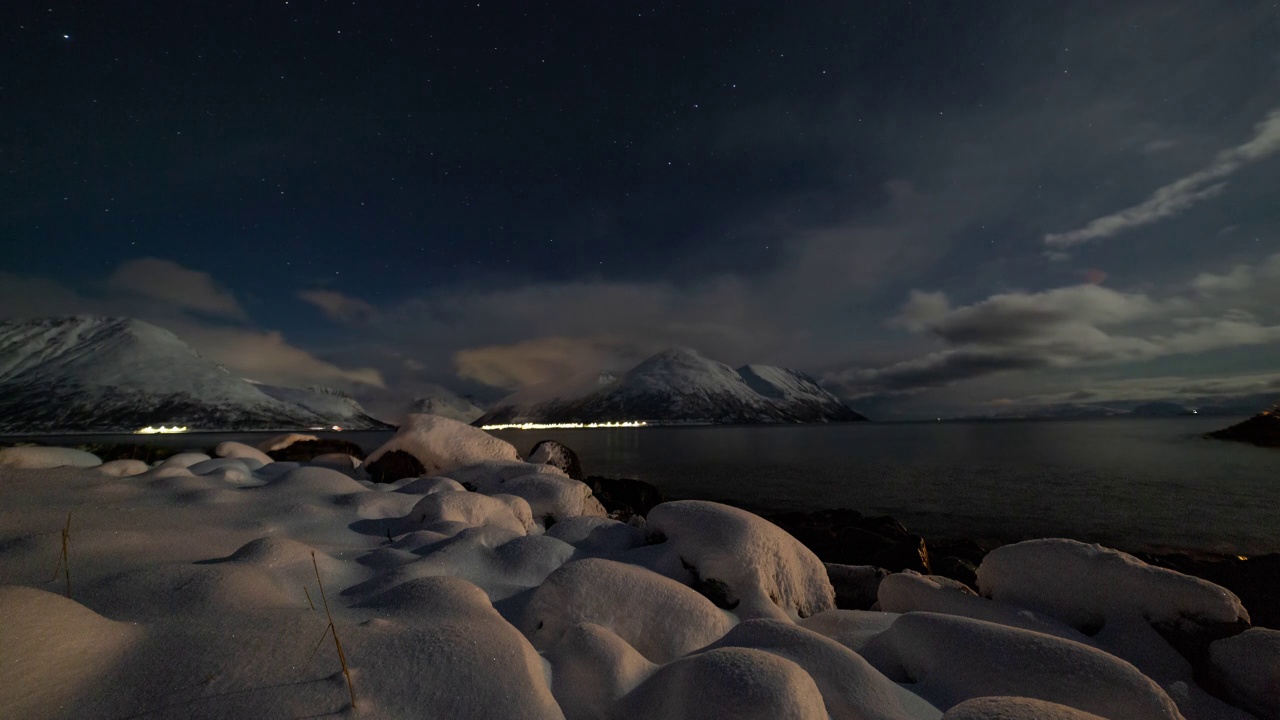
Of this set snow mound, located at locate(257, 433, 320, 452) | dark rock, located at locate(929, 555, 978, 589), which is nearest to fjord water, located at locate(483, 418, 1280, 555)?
dark rock, located at locate(929, 555, 978, 589)

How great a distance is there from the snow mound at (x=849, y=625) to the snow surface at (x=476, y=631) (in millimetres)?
28

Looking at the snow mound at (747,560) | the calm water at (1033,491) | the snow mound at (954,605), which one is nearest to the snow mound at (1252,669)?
the snow mound at (954,605)

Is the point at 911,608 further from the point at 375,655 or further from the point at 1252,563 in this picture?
the point at 375,655

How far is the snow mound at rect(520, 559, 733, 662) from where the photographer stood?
4656 millimetres

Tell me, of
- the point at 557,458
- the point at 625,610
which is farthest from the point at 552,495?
the point at 557,458

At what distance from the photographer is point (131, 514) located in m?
6.38

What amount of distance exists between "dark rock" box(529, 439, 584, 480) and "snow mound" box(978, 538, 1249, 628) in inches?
505

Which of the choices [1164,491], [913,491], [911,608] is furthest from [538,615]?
[1164,491]

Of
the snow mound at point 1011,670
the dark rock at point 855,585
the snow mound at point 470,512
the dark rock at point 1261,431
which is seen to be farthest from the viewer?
the dark rock at point 1261,431

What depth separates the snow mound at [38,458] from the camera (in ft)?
30.2

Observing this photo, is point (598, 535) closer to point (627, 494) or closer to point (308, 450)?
point (627, 494)

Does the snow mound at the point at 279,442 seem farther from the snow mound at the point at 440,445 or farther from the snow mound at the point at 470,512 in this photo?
the snow mound at the point at 470,512

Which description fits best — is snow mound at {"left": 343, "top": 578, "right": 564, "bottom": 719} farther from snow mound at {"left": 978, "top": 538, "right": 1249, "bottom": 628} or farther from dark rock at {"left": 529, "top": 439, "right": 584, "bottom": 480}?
dark rock at {"left": 529, "top": 439, "right": 584, "bottom": 480}

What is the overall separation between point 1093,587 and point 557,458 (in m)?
14.2
